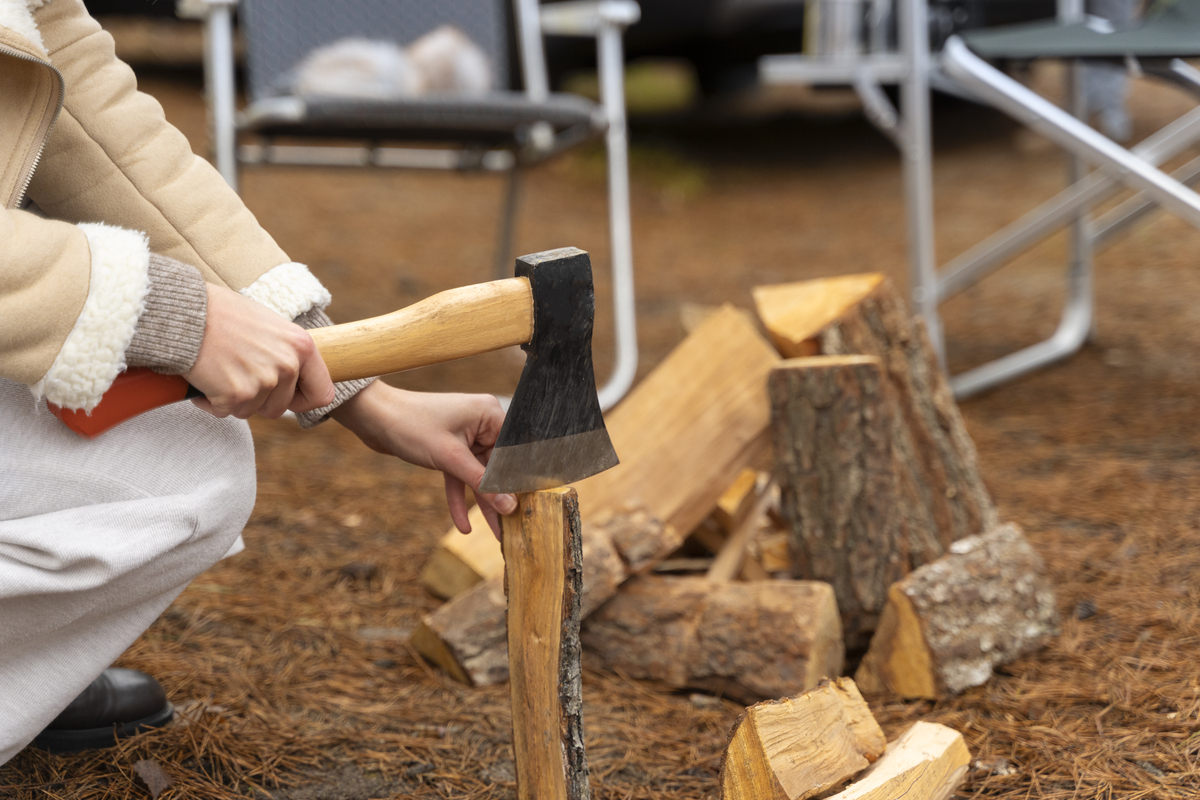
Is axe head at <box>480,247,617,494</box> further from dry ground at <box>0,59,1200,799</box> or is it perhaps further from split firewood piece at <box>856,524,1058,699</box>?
split firewood piece at <box>856,524,1058,699</box>

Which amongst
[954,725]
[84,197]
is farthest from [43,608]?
[954,725]

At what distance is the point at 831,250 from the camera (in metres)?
4.80

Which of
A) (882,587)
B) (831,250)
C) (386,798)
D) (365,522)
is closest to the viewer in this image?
(386,798)

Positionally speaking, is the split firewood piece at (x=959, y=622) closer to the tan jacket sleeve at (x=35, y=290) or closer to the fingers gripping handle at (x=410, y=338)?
the fingers gripping handle at (x=410, y=338)

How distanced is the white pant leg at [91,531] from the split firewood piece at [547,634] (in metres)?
0.32

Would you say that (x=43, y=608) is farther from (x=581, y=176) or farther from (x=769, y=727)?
(x=581, y=176)

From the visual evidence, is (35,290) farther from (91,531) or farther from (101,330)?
(91,531)

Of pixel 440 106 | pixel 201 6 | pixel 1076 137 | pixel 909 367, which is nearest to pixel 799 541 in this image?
pixel 909 367

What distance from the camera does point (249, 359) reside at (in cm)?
88

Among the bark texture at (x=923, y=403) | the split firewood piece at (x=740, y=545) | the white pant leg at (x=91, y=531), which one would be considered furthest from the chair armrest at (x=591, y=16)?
the white pant leg at (x=91, y=531)

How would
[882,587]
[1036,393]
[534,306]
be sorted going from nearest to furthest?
1. [534,306]
2. [882,587]
3. [1036,393]

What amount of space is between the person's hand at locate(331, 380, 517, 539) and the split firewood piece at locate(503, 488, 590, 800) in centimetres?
7

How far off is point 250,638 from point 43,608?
68 cm

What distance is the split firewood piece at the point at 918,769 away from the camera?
43.0 inches
